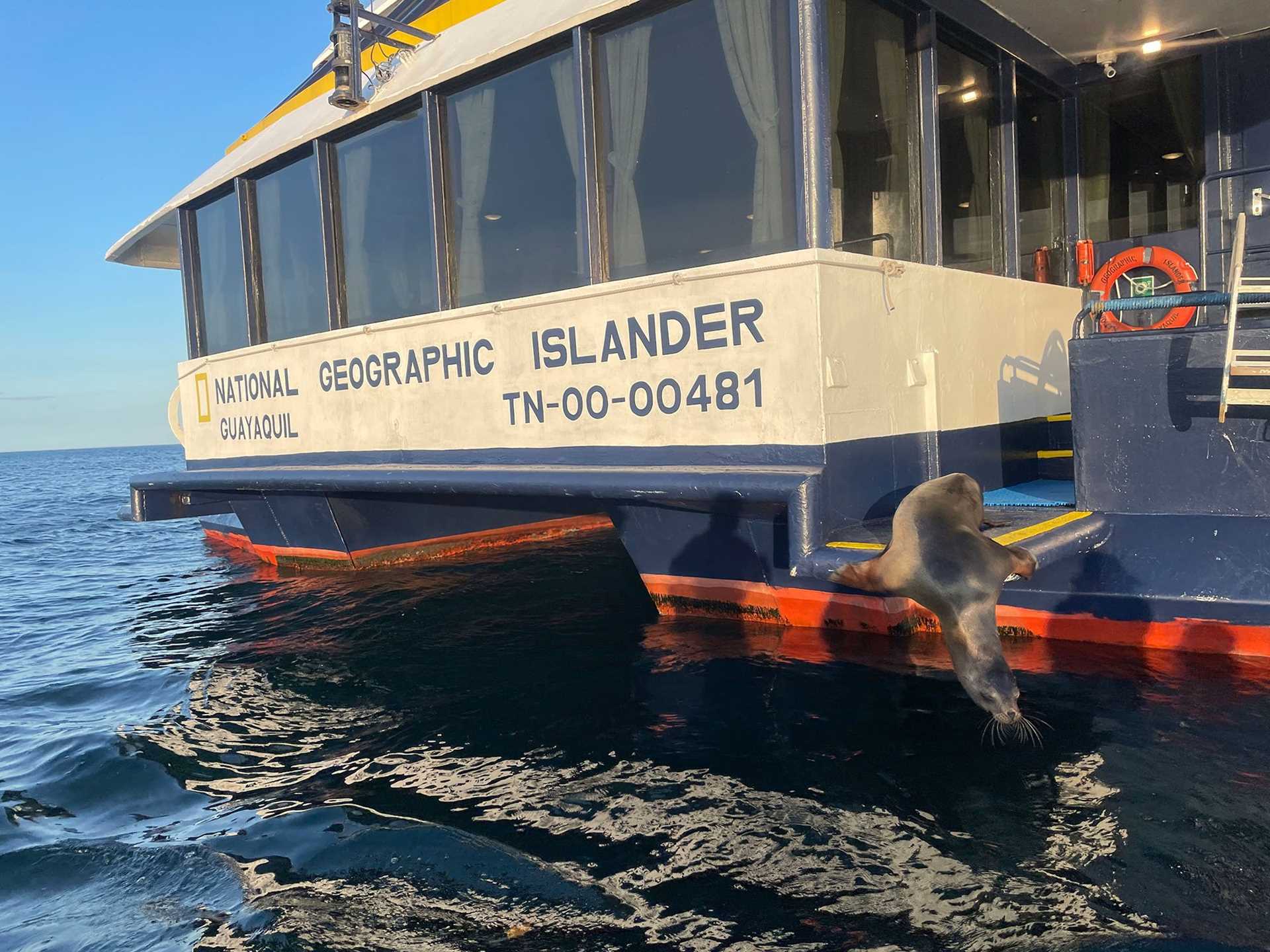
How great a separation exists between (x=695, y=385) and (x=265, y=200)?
4.65 meters

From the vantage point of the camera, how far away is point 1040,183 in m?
6.31

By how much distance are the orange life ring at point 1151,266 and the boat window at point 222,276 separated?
6.40 meters

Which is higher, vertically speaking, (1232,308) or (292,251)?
(292,251)

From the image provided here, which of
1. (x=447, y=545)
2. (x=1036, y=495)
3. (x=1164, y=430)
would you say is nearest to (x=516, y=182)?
(x=1036, y=495)

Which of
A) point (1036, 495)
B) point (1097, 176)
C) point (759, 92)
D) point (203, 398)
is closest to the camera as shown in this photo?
point (759, 92)

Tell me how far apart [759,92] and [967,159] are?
5.41 ft

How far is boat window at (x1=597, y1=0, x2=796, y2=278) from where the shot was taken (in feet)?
14.5

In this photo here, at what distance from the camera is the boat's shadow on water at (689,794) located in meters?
2.56

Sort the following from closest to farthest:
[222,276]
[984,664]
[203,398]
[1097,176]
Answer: [984,664]
[1097,176]
[222,276]
[203,398]

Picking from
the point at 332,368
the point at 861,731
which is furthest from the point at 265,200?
the point at 861,731

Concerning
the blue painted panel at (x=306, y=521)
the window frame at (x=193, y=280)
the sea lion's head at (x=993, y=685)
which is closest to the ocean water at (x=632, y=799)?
the sea lion's head at (x=993, y=685)

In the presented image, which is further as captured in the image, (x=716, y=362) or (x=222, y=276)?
(x=222, y=276)

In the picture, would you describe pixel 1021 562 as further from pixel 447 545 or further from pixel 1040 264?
pixel 447 545

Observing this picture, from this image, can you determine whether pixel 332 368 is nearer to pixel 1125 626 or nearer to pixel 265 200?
pixel 265 200
